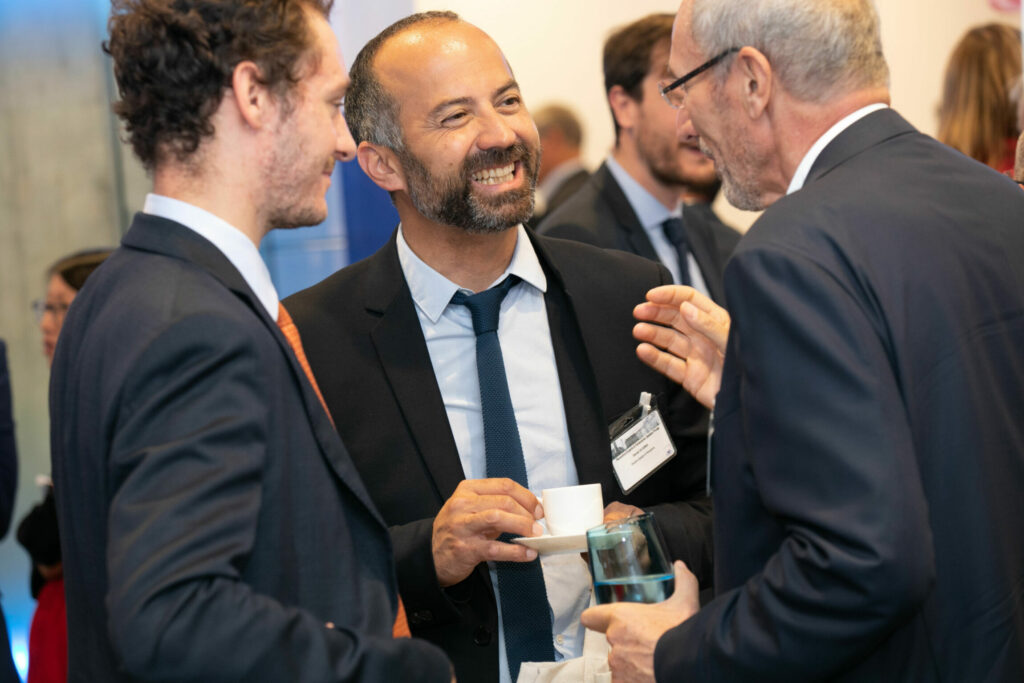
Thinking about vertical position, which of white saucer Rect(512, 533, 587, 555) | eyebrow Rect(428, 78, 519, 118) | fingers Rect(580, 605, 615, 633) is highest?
eyebrow Rect(428, 78, 519, 118)

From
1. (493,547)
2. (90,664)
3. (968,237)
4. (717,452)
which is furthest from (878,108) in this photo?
(90,664)

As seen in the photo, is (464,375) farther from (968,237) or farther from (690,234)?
(690,234)

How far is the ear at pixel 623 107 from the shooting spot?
3.76 metres

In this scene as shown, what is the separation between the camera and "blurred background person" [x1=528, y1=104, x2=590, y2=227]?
17.2ft

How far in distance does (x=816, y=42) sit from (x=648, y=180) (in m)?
2.08

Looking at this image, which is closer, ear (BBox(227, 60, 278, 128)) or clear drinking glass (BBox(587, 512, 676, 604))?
ear (BBox(227, 60, 278, 128))

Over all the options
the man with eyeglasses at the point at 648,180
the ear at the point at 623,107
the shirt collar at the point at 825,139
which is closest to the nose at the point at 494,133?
the shirt collar at the point at 825,139

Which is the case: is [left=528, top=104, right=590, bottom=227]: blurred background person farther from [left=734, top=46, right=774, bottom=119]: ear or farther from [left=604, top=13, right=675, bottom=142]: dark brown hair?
[left=734, top=46, right=774, bottom=119]: ear

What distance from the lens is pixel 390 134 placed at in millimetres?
2334

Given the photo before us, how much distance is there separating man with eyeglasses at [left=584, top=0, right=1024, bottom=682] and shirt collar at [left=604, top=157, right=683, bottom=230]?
1952 millimetres

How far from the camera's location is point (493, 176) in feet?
7.35

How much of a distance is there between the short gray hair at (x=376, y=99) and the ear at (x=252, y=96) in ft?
2.85

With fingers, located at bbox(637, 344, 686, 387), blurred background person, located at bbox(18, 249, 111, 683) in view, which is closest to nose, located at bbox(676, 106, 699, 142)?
fingers, located at bbox(637, 344, 686, 387)

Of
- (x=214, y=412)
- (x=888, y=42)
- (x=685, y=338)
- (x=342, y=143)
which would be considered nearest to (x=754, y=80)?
(x=685, y=338)
